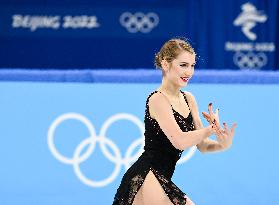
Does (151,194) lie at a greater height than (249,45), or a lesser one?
lesser

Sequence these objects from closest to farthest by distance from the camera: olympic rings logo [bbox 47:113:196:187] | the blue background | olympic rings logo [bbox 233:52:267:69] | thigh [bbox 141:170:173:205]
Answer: thigh [bbox 141:170:173:205] < olympic rings logo [bbox 47:113:196:187] < the blue background < olympic rings logo [bbox 233:52:267:69]

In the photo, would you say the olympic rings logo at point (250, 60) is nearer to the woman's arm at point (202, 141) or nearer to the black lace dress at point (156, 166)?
the woman's arm at point (202, 141)

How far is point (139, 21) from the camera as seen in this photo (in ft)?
27.1

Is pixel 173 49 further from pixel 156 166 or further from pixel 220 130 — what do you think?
pixel 156 166

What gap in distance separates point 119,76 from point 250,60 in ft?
14.6

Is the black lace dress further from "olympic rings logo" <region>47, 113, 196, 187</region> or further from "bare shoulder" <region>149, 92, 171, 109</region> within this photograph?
"olympic rings logo" <region>47, 113, 196, 187</region>

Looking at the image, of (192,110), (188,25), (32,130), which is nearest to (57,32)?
(188,25)

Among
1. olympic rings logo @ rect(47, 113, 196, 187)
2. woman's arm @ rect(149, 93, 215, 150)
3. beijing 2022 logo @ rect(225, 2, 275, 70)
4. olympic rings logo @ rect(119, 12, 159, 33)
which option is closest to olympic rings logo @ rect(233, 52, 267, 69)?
beijing 2022 logo @ rect(225, 2, 275, 70)

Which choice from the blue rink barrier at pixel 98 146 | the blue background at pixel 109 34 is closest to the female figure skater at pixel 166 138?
the blue rink barrier at pixel 98 146

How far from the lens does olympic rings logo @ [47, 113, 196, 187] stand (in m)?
4.48

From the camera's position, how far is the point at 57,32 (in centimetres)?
826

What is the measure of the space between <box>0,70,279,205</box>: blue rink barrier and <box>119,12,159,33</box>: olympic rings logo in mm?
3751

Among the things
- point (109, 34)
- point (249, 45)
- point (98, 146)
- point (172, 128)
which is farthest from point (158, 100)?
point (249, 45)

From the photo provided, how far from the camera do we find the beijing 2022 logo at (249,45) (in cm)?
848
